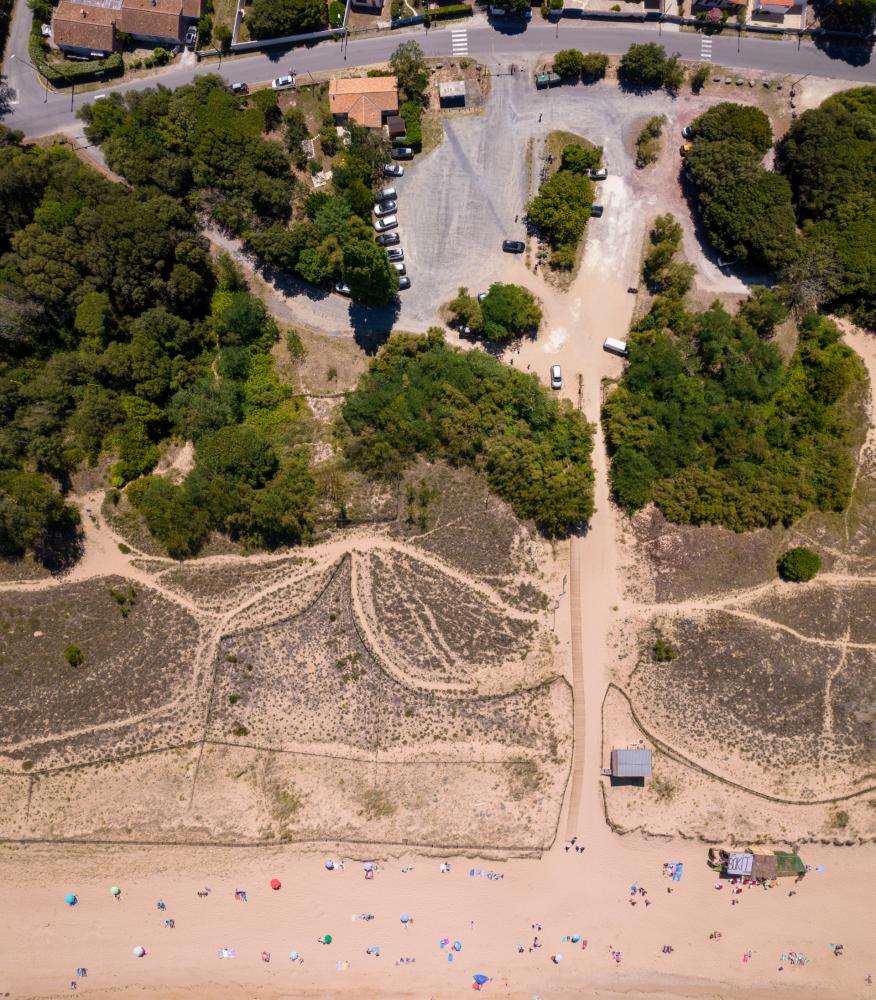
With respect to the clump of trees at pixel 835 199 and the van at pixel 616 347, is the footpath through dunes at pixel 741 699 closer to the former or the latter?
the van at pixel 616 347

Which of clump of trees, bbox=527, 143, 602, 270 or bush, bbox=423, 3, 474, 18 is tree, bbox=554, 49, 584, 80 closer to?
clump of trees, bbox=527, 143, 602, 270

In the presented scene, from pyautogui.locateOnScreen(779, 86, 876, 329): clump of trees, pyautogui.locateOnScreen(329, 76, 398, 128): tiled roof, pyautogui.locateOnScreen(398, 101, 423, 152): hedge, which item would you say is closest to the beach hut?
pyautogui.locateOnScreen(779, 86, 876, 329): clump of trees

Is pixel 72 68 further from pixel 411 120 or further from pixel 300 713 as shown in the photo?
pixel 300 713

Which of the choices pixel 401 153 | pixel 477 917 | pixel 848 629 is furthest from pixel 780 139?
pixel 477 917

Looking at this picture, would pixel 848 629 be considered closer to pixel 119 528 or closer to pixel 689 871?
pixel 689 871

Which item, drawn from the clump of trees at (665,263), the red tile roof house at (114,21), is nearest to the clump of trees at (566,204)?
the clump of trees at (665,263)

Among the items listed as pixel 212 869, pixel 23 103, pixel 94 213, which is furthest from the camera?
pixel 23 103

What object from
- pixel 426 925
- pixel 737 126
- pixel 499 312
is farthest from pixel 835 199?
pixel 426 925
